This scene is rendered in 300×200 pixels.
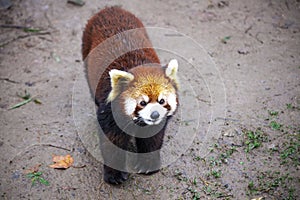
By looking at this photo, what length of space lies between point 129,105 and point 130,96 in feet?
0.28

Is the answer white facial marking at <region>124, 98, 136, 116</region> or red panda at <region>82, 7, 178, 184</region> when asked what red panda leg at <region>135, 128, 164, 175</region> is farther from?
white facial marking at <region>124, 98, 136, 116</region>

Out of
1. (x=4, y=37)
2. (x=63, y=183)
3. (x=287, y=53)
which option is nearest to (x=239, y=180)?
(x=63, y=183)

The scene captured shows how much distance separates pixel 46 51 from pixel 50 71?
1.67 ft

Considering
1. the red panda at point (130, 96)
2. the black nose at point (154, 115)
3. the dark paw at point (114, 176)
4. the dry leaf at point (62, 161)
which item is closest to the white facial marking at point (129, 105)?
the red panda at point (130, 96)

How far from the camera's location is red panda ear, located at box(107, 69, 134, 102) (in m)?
3.32

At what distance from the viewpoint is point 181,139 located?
169 inches

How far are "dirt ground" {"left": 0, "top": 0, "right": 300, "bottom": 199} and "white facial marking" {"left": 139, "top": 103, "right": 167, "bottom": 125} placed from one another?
908 millimetres

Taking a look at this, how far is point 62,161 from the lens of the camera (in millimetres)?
4062

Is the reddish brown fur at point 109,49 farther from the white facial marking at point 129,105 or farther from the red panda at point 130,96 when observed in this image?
the white facial marking at point 129,105

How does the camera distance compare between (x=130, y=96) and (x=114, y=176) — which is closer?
(x=130, y=96)

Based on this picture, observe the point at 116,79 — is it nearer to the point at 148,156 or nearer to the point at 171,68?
the point at 171,68

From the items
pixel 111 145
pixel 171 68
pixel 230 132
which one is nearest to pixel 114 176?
pixel 111 145

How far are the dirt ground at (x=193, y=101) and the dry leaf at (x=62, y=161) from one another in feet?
0.19

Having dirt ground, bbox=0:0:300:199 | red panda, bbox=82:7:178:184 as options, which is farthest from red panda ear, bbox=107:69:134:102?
dirt ground, bbox=0:0:300:199
